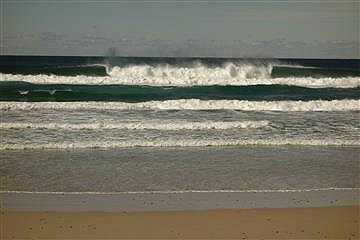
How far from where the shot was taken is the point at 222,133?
36.3 ft

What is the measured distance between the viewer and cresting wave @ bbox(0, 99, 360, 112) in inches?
593

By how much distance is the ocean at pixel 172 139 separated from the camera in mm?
7457

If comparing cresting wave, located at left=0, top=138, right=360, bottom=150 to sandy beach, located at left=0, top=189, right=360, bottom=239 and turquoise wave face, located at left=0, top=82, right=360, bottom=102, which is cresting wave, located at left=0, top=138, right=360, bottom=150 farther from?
turquoise wave face, located at left=0, top=82, right=360, bottom=102

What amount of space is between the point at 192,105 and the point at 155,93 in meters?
3.71

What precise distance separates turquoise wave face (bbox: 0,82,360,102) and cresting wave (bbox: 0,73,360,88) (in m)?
1.00

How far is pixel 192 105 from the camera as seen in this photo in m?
15.4

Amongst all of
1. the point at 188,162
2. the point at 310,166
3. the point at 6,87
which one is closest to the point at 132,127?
the point at 188,162

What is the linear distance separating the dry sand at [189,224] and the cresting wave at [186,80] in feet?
53.1

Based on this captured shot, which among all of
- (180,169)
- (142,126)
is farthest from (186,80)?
(180,169)

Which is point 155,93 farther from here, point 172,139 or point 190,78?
point 172,139

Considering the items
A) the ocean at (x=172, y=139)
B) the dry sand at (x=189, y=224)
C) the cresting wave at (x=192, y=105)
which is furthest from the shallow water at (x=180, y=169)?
the cresting wave at (x=192, y=105)

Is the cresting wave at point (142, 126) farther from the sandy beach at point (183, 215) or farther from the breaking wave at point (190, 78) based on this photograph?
the breaking wave at point (190, 78)

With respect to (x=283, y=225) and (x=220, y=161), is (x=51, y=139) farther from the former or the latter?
(x=283, y=225)

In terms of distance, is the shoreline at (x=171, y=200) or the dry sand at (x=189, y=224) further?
the shoreline at (x=171, y=200)
